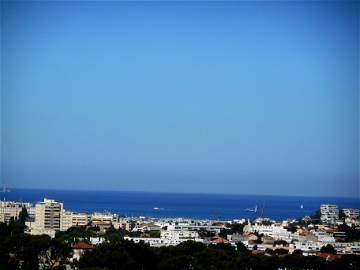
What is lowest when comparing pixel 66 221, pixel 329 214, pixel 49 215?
pixel 66 221

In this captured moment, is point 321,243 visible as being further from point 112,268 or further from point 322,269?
point 112,268

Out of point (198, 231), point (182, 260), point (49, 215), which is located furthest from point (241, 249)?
point (49, 215)

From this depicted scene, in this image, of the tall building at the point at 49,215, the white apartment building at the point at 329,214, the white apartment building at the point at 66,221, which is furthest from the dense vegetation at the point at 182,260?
the white apartment building at the point at 329,214

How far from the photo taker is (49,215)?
105ft

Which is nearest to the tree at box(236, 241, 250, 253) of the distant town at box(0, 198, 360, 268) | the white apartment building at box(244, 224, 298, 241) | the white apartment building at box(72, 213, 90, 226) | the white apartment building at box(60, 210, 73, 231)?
the distant town at box(0, 198, 360, 268)

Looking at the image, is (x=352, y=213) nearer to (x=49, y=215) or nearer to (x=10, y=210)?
(x=49, y=215)

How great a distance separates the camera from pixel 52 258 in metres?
16.8

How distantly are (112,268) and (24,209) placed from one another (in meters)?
21.5

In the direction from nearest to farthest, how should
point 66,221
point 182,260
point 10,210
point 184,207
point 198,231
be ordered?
1. point 182,260
2. point 198,231
3. point 66,221
4. point 10,210
5. point 184,207

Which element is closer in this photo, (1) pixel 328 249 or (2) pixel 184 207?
(1) pixel 328 249

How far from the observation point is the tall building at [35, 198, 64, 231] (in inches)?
1238

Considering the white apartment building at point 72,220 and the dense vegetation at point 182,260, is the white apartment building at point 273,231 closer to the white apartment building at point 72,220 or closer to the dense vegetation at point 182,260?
the white apartment building at point 72,220

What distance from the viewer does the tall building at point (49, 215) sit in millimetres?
31438

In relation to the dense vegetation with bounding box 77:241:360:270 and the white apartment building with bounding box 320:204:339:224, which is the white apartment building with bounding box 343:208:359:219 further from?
the dense vegetation with bounding box 77:241:360:270
